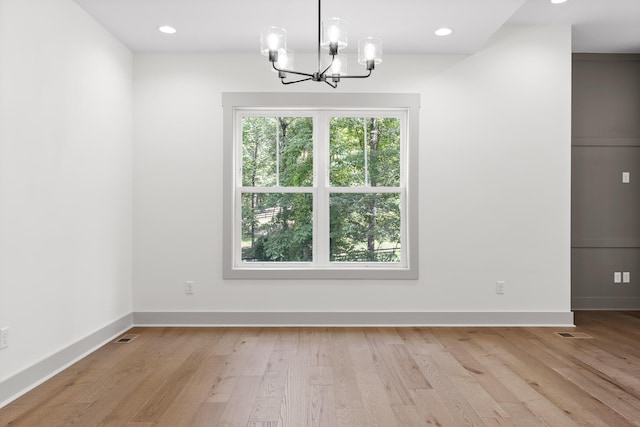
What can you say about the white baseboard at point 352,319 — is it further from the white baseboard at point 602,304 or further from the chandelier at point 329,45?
the chandelier at point 329,45

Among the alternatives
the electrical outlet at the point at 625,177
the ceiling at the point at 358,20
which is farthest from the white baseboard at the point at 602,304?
the ceiling at the point at 358,20

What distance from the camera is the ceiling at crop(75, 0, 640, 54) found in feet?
11.2

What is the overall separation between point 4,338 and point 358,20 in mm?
3292

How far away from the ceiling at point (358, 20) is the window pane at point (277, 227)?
146 cm

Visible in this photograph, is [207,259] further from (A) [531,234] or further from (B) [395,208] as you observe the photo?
(A) [531,234]

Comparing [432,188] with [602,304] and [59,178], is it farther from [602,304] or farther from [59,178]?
[59,178]

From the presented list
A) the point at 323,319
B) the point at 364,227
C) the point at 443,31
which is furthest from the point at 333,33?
the point at 323,319

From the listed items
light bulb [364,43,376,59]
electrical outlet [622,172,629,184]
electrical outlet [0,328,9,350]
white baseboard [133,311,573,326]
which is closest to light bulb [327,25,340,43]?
light bulb [364,43,376,59]

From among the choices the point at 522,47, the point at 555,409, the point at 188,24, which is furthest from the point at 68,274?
the point at 522,47

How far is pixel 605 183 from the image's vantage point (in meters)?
5.06

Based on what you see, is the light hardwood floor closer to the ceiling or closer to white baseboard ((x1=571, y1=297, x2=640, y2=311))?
white baseboard ((x1=571, y1=297, x2=640, y2=311))

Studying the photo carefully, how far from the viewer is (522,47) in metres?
4.37

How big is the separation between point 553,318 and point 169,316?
3.68 m

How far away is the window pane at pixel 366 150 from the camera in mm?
4586
